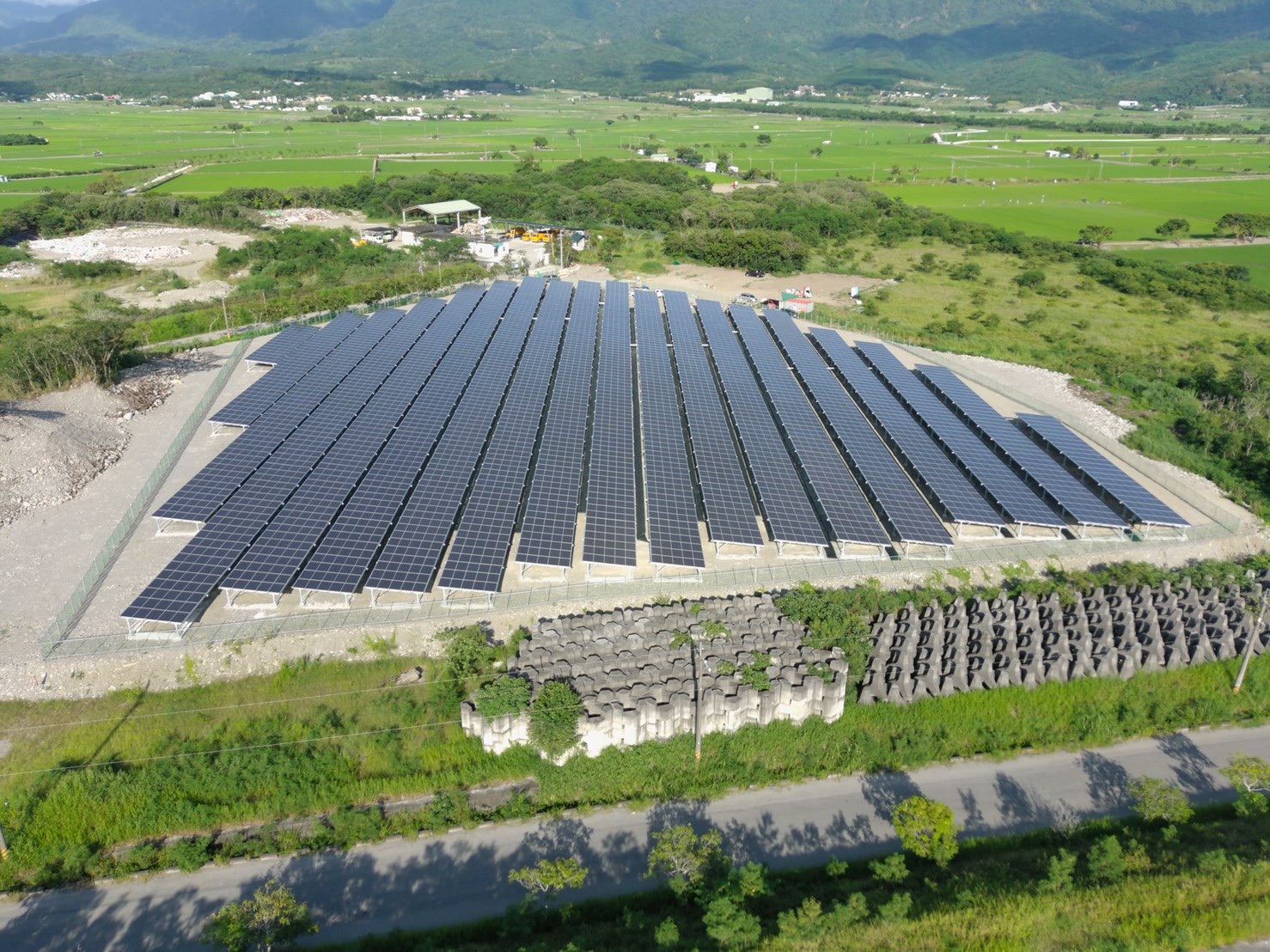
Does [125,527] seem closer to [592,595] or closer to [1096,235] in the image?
[592,595]

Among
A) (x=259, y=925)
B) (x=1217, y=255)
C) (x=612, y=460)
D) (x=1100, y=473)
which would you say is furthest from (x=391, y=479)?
(x=1217, y=255)

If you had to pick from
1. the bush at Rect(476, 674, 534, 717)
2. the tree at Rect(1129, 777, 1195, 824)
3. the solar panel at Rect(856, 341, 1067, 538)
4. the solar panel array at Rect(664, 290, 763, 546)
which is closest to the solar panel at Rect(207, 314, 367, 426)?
the solar panel array at Rect(664, 290, 763, 546)

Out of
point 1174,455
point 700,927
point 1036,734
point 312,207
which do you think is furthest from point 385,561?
point 312,207

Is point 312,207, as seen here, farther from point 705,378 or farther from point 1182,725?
point 1182,725

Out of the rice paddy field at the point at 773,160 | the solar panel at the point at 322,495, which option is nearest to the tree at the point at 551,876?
the solar panel at the point at 322,495

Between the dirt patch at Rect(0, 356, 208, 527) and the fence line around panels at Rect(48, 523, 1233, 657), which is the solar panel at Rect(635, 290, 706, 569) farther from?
the dirt patch at Rect(0, 356, 208, 527)

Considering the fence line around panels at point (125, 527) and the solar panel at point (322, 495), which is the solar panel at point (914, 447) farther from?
the fence line around panels at point (125, 527)
